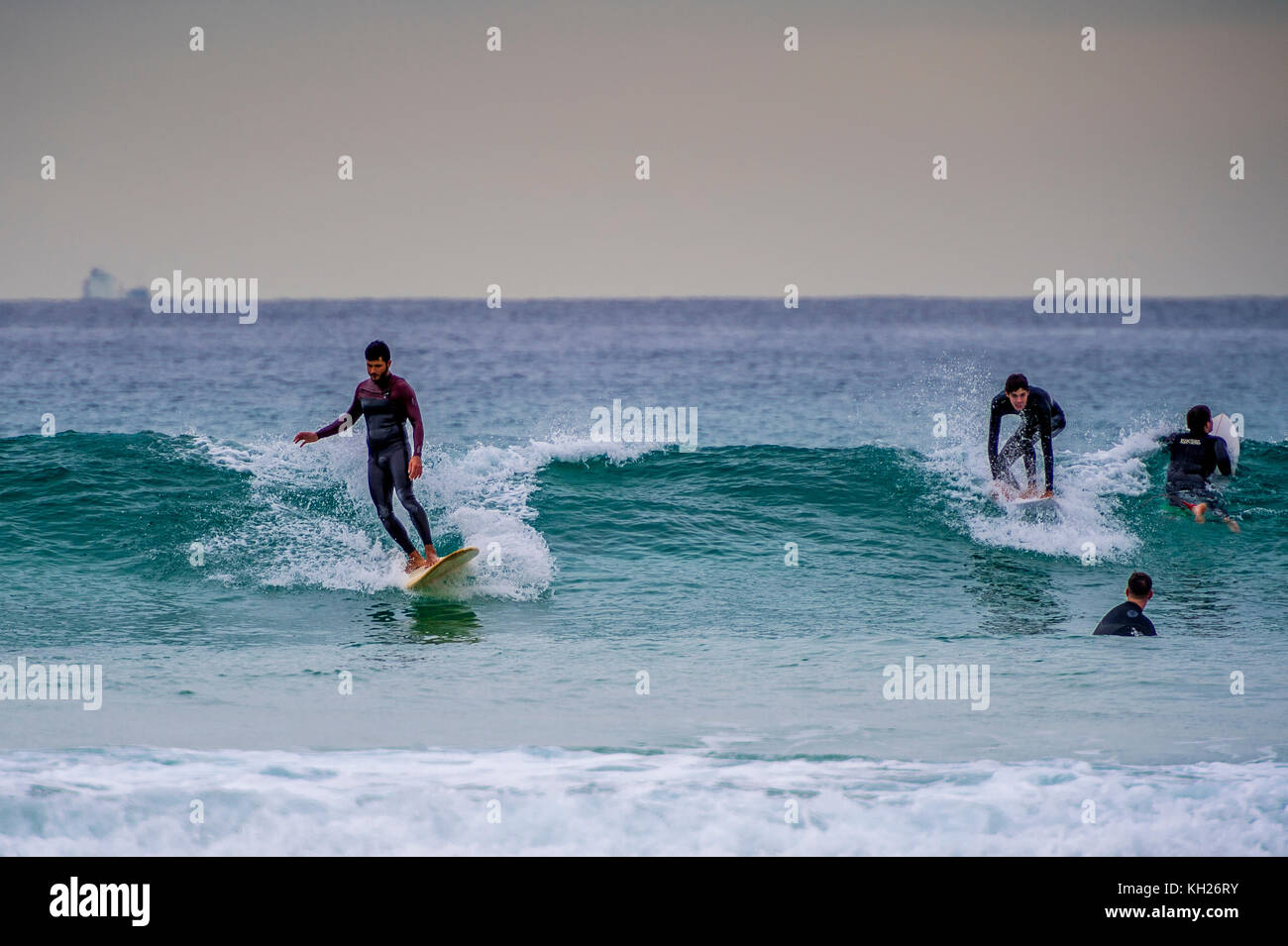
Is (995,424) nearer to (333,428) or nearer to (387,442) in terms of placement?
(387,442)

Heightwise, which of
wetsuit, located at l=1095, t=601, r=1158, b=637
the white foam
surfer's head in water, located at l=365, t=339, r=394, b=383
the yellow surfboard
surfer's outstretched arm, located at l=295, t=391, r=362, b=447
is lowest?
the white foam

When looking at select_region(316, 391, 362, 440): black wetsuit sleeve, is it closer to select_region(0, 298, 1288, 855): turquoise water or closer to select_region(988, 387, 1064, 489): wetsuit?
select_region(0, 298, 1288, 855): turquoise water

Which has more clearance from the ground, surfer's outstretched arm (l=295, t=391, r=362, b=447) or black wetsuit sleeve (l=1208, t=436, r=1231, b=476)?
Result: surfer's outstretched arm (l=295, t=391, r=362, b=447)

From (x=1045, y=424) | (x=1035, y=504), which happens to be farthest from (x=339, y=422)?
(x=1035, y=504)

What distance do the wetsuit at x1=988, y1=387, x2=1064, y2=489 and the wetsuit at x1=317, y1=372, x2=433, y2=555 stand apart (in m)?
5.85

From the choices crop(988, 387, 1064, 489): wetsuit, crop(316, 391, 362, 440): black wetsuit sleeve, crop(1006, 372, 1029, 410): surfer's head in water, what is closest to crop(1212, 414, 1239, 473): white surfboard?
crop(988, 387, 1064, 489): wetsuit

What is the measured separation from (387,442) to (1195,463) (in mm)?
8421

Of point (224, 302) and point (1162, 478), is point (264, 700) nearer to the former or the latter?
point (1162, 478)

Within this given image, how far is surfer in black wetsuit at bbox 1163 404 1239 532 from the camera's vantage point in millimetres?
13102

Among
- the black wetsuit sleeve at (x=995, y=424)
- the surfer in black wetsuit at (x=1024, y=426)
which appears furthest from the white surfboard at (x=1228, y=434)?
the black wetsuit sleeve at (x=995, y=424)

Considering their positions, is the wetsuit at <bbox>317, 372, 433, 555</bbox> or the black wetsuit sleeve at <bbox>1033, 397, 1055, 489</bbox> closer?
the wetsuit at <bbox>317, 372, 433, 555</bbox>

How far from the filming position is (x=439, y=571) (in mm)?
11125

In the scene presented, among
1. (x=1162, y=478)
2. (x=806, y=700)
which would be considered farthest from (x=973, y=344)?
(x=806, y=700)

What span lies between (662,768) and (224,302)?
266 ft
